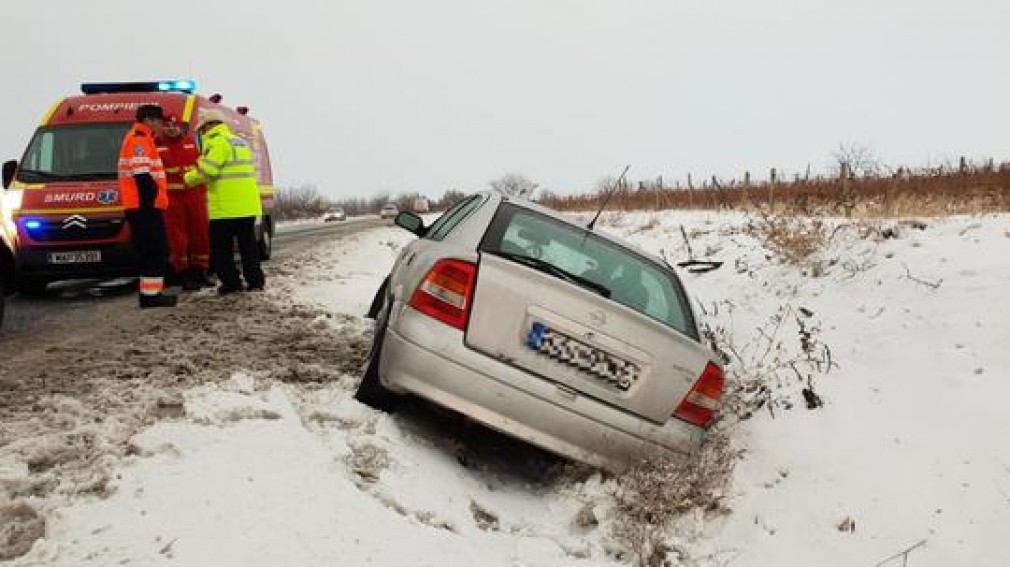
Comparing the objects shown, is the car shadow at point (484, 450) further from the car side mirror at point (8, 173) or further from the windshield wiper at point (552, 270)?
the car side mirror at point (8, 173)

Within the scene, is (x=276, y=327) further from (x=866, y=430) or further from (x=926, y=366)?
(x=926, y=366)

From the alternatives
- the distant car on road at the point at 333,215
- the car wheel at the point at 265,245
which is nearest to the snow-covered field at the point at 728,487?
the car wheel at the point at 265,245

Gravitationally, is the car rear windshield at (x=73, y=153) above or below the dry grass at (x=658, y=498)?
above

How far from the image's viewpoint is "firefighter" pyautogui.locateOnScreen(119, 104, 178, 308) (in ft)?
22.5

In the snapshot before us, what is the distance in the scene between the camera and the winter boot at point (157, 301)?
22.5 feet

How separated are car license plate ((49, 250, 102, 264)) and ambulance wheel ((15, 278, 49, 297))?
41 cm

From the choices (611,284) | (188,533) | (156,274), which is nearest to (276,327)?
(156,274)

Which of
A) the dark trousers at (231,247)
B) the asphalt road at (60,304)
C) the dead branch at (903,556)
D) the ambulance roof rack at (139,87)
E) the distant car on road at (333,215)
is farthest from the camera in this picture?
the distant car on road at (333,215)

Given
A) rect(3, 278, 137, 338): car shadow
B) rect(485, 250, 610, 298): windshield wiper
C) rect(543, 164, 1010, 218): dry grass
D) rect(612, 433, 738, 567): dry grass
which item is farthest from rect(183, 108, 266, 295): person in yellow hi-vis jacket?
rect(543, 164, 1010, 218): dry grass

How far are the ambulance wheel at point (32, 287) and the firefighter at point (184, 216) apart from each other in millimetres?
1709

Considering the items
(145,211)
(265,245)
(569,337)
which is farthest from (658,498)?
(265,245)

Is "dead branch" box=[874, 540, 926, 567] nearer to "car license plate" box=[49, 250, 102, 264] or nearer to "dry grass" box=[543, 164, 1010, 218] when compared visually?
"dry grass" box=[543, 164, 1010, 218]

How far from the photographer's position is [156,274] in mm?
6852

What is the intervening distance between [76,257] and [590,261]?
250 inches
